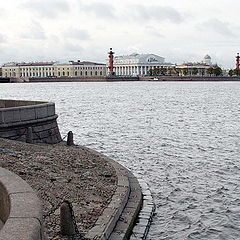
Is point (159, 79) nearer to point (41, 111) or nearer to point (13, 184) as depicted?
point (41, 111)

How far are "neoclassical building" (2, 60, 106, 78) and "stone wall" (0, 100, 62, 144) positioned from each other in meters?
145

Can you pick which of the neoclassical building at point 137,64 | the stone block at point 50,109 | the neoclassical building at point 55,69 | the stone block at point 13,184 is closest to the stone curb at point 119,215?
the stone block at point 13,184

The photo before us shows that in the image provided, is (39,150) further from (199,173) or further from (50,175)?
(199,173)

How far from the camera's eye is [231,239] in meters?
7.62

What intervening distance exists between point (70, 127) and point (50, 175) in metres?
16.3

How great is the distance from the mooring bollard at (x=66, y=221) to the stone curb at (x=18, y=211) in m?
0.75

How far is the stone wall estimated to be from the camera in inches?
467

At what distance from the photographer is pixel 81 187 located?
8.19m

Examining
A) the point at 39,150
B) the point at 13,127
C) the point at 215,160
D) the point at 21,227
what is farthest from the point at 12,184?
the point at 215,160

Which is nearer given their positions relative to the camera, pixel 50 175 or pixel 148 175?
pixel 50 175

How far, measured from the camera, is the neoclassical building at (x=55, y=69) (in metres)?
158

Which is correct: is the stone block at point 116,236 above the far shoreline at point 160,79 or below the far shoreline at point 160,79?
below

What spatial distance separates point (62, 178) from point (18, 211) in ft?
13.8

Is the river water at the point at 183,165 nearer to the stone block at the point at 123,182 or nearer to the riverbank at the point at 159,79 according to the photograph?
the stone block at the point at 123,182
